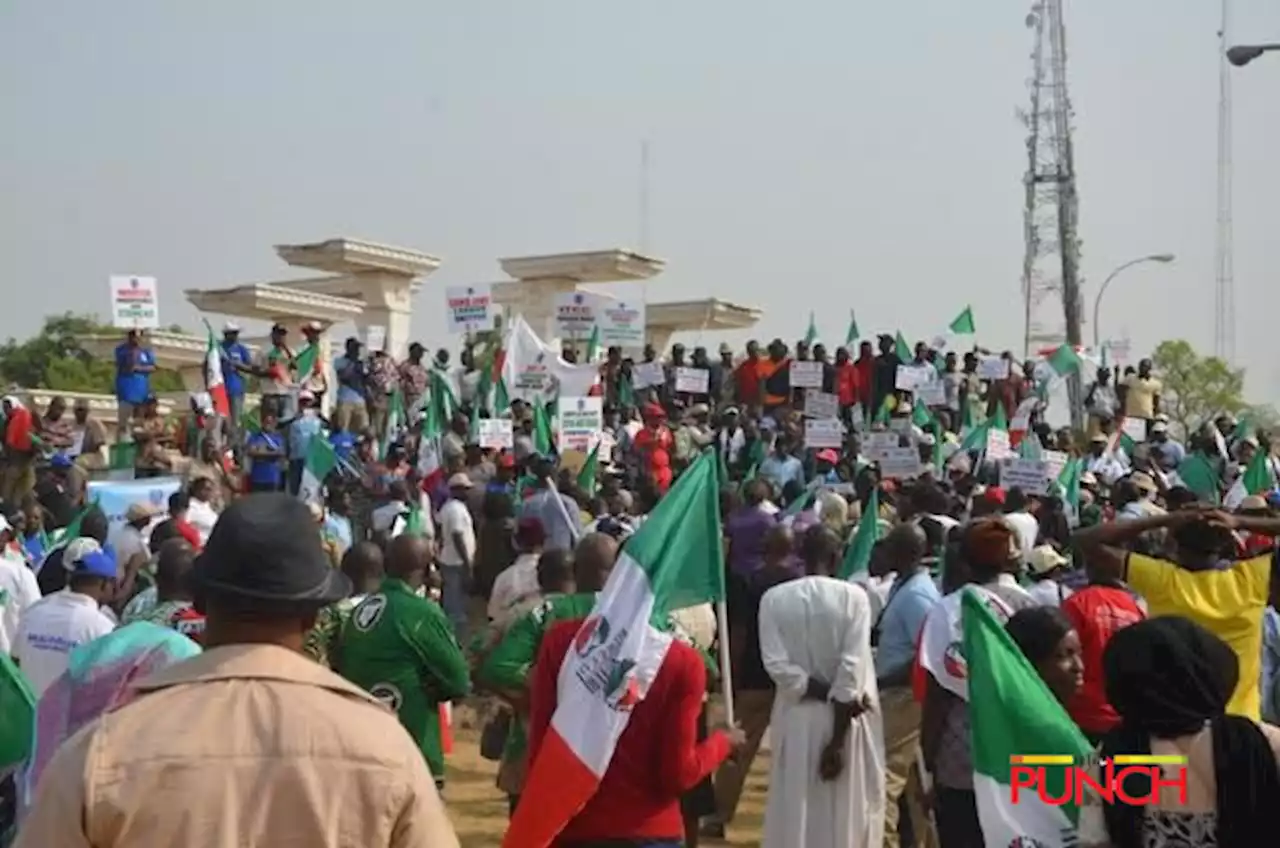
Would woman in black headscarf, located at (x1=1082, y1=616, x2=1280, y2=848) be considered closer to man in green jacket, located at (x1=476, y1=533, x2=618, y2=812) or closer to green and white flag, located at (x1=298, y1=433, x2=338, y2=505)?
man in green jacket, located at (x1=476, y1=533, x2=618, y2=812)

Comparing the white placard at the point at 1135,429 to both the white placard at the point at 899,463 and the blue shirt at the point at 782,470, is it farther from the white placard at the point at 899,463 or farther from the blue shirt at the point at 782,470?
the blue shirt at the point at 782,470

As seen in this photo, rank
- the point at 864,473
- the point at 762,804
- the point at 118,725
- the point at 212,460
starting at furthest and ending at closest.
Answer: the point at 212,460
the point at 864,473
the point at 762,804
the point at 118,725

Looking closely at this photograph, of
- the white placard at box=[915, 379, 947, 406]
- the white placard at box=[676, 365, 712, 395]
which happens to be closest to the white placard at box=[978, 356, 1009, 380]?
the white placard at box=[915, 379, 947, 406]

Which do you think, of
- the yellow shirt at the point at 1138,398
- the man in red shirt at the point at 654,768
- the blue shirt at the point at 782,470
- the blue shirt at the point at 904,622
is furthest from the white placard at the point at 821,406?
the man in red shirt at the point at 654,768

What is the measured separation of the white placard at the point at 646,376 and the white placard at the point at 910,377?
355cm

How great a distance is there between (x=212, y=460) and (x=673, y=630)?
14.5 metres

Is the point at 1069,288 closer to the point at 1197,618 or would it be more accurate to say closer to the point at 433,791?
the point at 1197,618

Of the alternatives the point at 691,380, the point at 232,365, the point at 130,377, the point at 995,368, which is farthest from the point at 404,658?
the point at 995,368

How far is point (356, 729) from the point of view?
2.70 m

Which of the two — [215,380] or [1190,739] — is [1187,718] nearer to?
[1190,739]

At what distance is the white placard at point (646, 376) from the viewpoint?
24609mm

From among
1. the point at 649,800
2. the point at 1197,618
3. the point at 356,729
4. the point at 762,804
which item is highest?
the point at 356,729

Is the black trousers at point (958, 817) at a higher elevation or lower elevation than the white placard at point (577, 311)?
lower

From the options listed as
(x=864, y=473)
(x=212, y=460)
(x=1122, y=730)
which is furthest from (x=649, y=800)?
(x=212, y=460)
